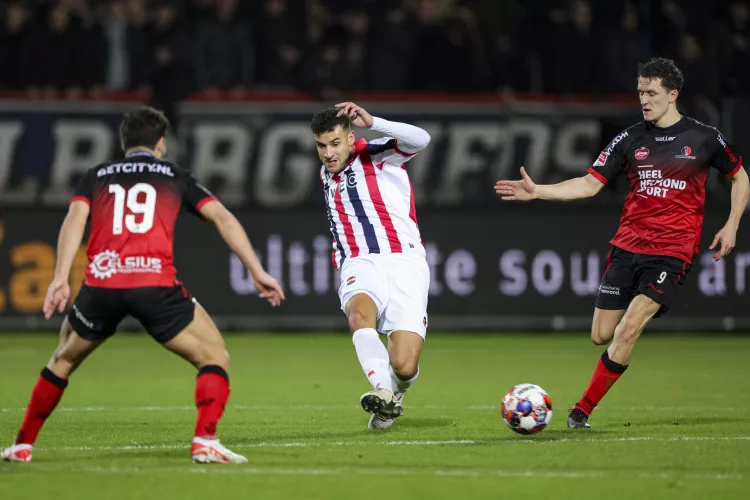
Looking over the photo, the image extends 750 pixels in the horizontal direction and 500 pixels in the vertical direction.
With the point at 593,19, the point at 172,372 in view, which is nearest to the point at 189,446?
the point at 172,372

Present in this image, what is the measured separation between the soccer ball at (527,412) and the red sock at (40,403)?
284 cm

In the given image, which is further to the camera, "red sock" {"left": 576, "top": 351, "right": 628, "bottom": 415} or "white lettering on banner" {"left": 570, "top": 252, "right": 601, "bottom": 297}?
"white lettering on banner" {"left": 570, "top": 252, "right": 601, "bottom": 297}

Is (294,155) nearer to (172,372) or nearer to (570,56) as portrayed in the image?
(570,56)

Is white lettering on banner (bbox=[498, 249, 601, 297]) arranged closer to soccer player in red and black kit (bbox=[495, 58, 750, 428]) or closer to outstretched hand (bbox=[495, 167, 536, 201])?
soccer player in red and black kit (bbox=[495, 58, 750, 428])

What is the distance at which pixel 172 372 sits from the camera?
541 inches

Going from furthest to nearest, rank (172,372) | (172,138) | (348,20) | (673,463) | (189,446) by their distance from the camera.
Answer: (348,20) → (172,138) → (172,372) → (189,446) → (673,463)

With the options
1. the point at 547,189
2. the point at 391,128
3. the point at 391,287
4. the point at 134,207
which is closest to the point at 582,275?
the point at 547,189

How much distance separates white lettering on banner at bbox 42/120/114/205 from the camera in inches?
718

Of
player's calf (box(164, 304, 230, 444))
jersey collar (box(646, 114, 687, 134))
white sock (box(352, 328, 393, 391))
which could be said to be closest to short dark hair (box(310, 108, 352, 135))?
white sock (box(352, 328, 393, 391))

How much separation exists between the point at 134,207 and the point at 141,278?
1.29 ft

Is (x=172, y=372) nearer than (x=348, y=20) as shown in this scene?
Yes

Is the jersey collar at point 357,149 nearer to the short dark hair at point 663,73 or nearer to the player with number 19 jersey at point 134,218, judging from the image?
the short dark hair at point 663,73

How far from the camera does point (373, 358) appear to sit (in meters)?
8.71

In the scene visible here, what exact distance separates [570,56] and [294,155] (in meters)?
4.19
